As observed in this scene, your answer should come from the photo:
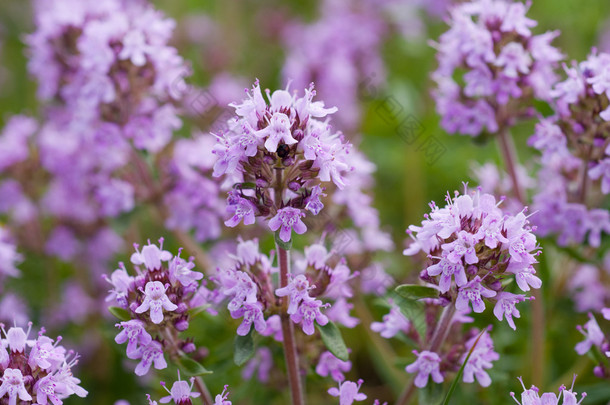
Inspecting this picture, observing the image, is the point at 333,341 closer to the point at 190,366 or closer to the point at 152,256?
the point at 190,366

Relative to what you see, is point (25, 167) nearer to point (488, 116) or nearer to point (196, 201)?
point (196, 201)

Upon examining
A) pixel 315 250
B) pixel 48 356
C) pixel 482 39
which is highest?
pixel 482 39

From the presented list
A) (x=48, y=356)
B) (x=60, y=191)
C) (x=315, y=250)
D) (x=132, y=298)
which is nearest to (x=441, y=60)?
(x=315, y=250)

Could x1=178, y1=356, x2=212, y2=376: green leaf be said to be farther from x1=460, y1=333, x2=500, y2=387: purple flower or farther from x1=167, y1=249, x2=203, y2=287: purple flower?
x1=460, y1=333, x2=500, y2=387: purple flower

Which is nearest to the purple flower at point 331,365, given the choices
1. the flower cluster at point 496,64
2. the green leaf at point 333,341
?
the green leaf at point 333,341

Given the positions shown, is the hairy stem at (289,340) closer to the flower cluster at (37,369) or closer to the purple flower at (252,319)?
the purple flower at (252,319)

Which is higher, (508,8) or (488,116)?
(508,8)

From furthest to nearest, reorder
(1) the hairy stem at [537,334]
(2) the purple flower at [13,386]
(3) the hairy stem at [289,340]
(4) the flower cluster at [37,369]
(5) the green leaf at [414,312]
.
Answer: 1. (1) the hairy stem at [537,334]
2. (5) the green leaf at [414,312]
3. (3) the hairy stem at [289,340]
4. (4) the flower cluster at [37,369]
5. (2) the purple flower at [13,386]

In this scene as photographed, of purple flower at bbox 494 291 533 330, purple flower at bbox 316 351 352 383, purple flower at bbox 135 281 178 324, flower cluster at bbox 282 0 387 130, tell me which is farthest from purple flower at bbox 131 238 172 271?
flower cluster at bbox 282 0 387 130
